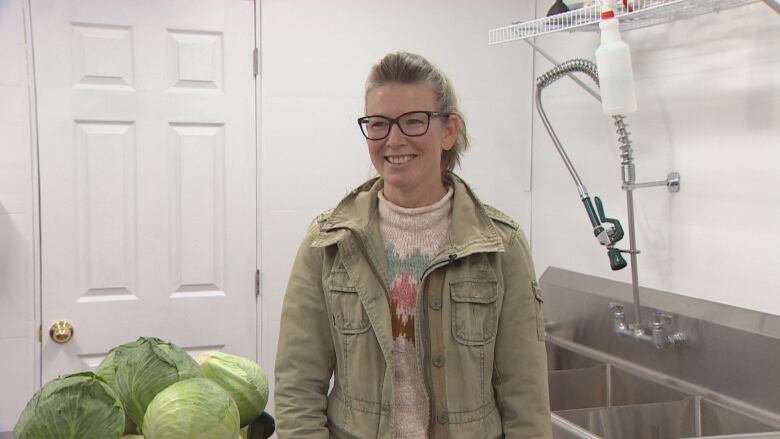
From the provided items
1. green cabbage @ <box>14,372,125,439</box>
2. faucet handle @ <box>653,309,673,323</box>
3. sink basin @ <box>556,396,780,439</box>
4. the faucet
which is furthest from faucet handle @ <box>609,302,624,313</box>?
green cabbage @ <box>14,372,125,439</box>

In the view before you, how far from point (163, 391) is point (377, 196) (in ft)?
1.96

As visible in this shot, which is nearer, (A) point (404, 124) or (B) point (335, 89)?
(A) point (404, 124)

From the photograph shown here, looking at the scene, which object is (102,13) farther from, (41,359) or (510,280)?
(510,280)

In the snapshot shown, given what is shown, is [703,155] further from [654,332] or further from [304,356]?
[304,356]

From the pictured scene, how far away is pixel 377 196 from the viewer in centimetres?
141

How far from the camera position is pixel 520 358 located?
1303 mm

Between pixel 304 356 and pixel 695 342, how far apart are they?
1.13 metres

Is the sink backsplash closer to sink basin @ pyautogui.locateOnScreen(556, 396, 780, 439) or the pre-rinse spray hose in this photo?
sink basin @ pyautogui.locateOnScreen(556, 396, 780, 439)

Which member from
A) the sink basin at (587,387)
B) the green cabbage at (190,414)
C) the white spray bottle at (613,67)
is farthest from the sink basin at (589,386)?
the green cabbage at (190,414)

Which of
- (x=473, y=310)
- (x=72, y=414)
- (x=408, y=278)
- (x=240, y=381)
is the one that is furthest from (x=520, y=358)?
(x=72, y=414)

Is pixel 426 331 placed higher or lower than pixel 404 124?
lower

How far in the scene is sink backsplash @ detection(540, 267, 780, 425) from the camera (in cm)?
176

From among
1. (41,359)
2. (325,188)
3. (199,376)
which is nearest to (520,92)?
(325,188)

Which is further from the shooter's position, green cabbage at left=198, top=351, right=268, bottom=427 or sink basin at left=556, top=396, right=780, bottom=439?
sink basin at left=556, top=396, right=780, bottom=439
